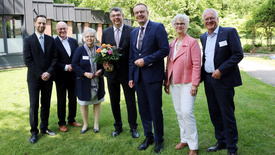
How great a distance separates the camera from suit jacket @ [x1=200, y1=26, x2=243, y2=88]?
3.55 m

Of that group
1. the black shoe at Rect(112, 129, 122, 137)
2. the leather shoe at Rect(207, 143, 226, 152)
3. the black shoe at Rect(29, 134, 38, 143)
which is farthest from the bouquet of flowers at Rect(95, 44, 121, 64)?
the leather shoe at Rect(207, 143, 226, 152)

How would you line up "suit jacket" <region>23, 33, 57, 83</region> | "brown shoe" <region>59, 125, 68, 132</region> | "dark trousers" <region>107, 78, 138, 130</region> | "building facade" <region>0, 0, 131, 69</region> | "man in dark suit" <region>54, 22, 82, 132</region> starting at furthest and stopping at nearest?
"building facade" <region>0, 0, 131, 69</region>
"brown shoe" <region>59, 125, 68, 132</region>
"man in dark suit" <region>54, 22, 82, 132</region>
"dark trousers" <region>107, 78, 138, 130</region>
"suit jacket" <region>23, 33, 57, 83</region>

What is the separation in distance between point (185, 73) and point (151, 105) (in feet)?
2.74

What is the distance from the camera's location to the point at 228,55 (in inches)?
145

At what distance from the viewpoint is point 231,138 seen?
376 centimetres

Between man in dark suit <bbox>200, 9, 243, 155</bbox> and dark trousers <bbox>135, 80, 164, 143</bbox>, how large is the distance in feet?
2.79

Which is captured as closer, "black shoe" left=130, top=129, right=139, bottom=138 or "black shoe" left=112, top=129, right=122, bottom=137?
"black shoe" left=130, top=129, right=139, bottom=138

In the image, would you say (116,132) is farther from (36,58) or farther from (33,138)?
(36,58)

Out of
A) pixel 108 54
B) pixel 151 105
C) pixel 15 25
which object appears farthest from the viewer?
pixel 15 25

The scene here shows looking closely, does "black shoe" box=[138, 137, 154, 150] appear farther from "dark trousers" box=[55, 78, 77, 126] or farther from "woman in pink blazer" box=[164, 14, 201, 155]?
"dark trousers" box=[55, 78, 77, 126]

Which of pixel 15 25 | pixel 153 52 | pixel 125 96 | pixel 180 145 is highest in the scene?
pixel 15 25

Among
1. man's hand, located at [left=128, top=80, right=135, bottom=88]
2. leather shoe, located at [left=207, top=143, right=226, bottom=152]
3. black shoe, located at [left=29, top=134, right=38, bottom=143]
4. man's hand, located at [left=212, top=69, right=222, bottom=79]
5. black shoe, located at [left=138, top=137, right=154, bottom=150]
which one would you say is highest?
man's hand, located at [left=212, top=69, right=222, bottom=79]

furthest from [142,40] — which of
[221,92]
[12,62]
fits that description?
[12,62]

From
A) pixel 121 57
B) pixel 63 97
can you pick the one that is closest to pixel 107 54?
pixel 121 57
